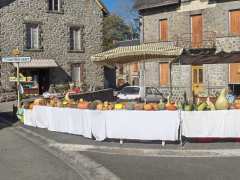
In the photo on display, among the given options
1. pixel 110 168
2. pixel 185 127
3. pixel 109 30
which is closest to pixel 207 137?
pixel 185 127

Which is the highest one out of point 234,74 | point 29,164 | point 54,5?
point 54,5

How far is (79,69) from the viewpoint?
155 feet

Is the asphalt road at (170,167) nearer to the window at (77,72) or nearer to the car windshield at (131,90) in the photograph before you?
the car windshield at (131,90)

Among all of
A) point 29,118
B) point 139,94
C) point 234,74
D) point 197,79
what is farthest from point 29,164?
point 197,79

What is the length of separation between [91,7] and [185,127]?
36.1 meters

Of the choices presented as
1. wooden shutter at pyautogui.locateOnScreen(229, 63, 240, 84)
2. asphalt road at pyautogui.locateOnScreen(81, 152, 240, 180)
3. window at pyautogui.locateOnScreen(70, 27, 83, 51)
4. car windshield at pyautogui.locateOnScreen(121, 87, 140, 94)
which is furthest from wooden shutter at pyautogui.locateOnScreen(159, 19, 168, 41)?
asphalt road at pyautogui.locateOnScreen(81, 152, 240, 180)

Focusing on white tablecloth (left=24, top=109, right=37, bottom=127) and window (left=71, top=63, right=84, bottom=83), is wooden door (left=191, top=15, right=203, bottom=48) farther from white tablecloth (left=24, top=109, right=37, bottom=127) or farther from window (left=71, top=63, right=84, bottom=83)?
white tablecloth (left=24, top=109, right=37, bottom=127)

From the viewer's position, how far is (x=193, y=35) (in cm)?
3616

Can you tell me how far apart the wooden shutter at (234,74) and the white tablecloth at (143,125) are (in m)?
20.7

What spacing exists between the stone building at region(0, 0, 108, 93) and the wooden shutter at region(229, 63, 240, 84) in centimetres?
1645

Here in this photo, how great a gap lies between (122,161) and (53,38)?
3464 centimetres

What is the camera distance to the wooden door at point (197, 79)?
35.5 m

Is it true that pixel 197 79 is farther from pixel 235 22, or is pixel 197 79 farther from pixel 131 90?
pixel 131 90

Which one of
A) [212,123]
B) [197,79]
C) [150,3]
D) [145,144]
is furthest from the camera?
[150,3]
